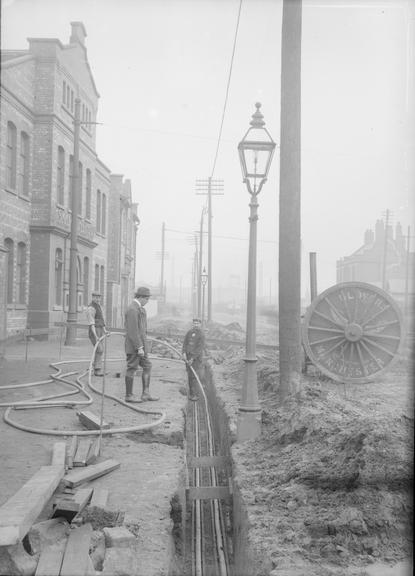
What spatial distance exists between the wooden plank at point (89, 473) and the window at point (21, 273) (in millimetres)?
15044

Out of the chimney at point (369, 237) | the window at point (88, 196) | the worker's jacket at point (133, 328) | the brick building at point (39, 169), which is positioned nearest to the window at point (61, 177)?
the brick building at point (39, 169)

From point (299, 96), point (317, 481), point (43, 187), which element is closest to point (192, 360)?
point (299, 96)

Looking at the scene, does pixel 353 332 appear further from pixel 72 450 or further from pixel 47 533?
pixel 47 533

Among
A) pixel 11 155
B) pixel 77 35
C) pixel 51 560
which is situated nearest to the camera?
pixel 51 560

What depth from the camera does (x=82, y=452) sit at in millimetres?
6031

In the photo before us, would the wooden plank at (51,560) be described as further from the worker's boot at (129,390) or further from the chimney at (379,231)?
the chimney at (379,231)

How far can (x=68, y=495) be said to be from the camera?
14.7 feet

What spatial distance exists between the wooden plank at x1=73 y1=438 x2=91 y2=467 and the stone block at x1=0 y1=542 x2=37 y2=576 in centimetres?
239

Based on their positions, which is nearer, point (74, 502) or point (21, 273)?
point (74, 502)

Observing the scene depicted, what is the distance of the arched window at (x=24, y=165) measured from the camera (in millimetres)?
19531

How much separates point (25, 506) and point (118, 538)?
2.16 feet

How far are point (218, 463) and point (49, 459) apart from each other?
2.79 m

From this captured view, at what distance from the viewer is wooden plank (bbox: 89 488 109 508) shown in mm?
4414

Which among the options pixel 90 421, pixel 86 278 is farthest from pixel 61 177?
pixel 90 421
